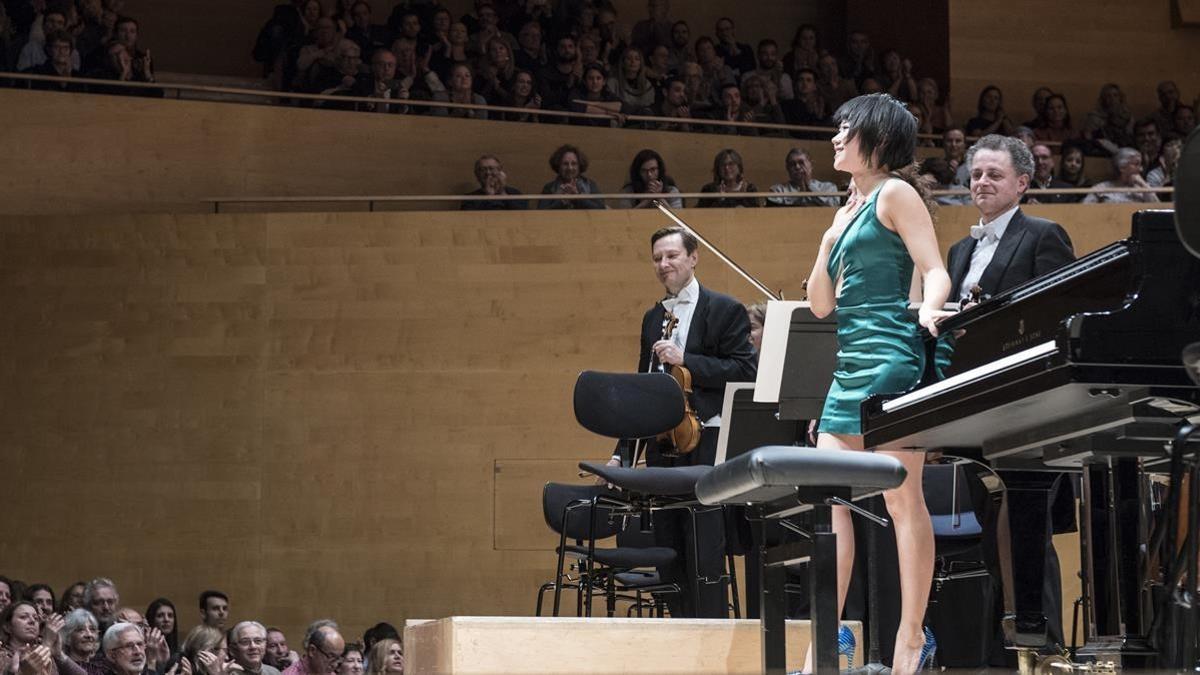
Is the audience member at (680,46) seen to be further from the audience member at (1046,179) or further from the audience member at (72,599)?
the audience member at (72,599)

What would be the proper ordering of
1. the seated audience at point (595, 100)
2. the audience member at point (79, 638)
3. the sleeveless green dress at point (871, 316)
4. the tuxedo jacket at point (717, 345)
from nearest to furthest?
the sleeveless green dress at point (871, 316), the tuxedo jacket at point (717, 345), the audience member at point (79, 638), the seated audience at point (595, 100)

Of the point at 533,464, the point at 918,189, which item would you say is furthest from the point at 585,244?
the point at 918,189

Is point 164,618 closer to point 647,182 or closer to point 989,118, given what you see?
point 647,182

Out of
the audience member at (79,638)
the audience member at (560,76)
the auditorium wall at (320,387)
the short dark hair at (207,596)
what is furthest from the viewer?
the audience member at (560,76)

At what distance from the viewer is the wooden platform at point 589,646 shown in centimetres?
315

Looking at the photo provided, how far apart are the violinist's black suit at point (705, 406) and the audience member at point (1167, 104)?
17.3 ft

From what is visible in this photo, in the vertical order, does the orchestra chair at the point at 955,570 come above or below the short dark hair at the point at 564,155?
below

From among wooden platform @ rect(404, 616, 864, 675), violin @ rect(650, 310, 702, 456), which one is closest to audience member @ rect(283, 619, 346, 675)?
violin @ rect(650, 310, 702, 456)

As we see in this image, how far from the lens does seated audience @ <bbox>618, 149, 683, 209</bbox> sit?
7.86m

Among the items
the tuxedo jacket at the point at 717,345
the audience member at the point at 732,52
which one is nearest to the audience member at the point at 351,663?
the tuxedo jacket at the point at 717,345

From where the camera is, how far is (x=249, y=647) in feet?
19.7

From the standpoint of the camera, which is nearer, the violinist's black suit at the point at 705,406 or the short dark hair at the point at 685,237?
the violinist's black suit at the point at 705,406

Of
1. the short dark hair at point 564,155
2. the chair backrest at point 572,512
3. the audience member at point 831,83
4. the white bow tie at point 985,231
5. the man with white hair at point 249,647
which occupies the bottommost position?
the man with white hair at point 249,647

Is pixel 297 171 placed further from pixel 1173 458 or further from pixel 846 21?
pixel 1173 458
